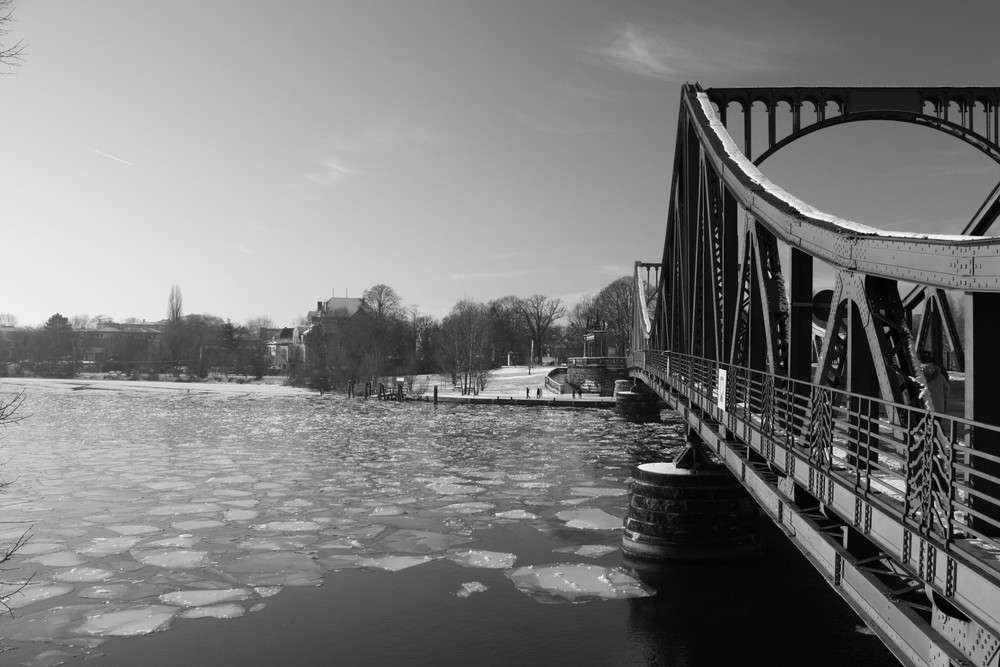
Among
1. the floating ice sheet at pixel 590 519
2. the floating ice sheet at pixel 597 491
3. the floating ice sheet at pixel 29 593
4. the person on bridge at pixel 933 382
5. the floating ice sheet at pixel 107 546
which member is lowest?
the floating ice sheet at pixel 590 519

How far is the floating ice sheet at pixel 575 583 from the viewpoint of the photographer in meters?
13.3

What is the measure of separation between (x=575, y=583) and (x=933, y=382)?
28.4 ft

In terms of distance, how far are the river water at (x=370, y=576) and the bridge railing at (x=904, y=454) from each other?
3.66 metres

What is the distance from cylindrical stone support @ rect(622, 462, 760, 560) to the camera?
50.9 ft

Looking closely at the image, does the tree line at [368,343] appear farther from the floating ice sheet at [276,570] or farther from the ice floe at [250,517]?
the floating ice sheet at [276,570]

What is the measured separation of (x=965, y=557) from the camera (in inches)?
173

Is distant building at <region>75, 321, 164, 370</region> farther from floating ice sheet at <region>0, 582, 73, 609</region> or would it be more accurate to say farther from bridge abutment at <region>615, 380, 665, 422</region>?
floating ice sheet at <region>0, 582, 73, 609</region>

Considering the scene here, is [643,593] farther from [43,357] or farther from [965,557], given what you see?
[43,357]

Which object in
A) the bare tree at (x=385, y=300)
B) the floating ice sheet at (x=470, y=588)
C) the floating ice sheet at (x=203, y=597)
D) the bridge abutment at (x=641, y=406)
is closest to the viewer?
the floating ice sheet at (x=203, y=597)

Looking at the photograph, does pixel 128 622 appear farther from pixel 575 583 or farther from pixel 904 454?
pixel 904 454

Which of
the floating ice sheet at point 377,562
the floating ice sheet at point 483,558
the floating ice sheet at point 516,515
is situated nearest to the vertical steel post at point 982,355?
the floating ice sheet at point 483,558

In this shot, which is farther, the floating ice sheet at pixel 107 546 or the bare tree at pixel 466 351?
the bare tree at pixel 466 351

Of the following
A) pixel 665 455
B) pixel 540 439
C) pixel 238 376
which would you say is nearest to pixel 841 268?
pixel 665 455

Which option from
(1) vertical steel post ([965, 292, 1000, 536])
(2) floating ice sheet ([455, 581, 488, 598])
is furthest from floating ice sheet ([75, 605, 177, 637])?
(1) vertical steel post ([965, 292, 1000, 536])
